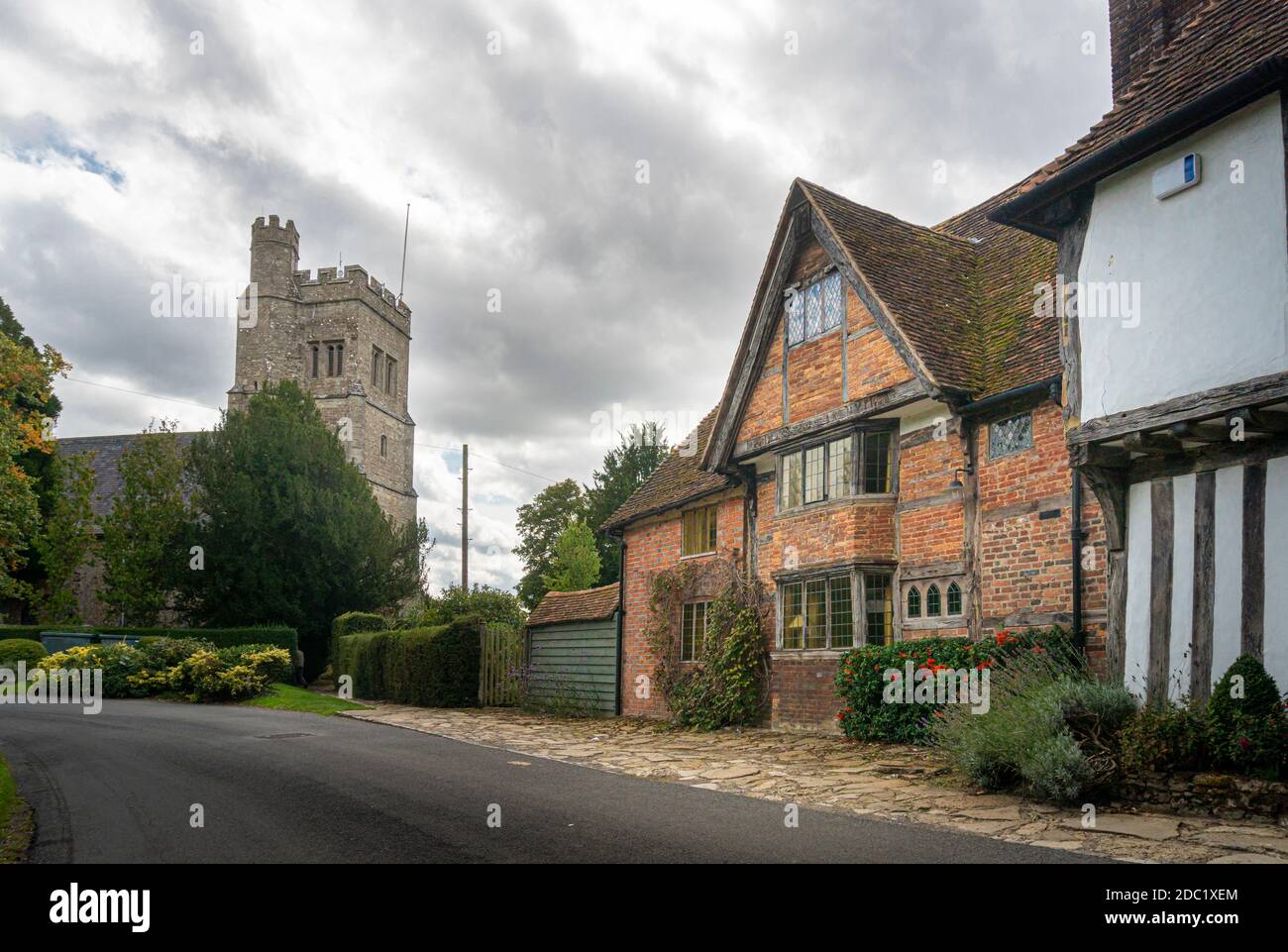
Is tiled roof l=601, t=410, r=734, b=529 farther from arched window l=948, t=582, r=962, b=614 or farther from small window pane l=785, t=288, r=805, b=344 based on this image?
arched window l=948, t=582, r=962, b=614

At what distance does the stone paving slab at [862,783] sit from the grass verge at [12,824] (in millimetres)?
5837

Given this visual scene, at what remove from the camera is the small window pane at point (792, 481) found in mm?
16016

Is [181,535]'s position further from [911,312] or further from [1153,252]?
[1153,252]

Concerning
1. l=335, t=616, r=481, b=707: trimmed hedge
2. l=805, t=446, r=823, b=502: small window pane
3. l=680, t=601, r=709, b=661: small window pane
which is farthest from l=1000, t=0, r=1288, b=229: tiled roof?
l=335, t=616, r=481, b=707: trimmed hedge

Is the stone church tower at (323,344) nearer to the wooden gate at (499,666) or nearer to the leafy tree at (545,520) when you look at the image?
the leafy tree at (545,520)

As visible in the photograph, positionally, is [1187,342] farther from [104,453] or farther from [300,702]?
[104,453]

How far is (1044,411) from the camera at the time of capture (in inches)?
476

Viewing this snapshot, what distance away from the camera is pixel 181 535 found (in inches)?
1319

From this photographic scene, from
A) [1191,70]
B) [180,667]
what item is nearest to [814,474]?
[1191,70]

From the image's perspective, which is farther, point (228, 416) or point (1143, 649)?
point (228, 416)

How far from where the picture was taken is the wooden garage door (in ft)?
70.9

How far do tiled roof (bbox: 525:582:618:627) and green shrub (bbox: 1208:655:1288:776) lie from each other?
14.8m
